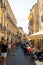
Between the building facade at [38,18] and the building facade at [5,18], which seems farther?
the building facade at [5,18]

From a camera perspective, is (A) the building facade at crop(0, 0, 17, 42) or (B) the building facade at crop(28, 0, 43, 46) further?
(A) the building facade at crop(0, 0, 17, 42)

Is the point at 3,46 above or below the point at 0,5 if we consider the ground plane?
below

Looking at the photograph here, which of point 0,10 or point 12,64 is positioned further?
point 0,10

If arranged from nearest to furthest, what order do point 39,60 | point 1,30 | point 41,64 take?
point 41,64, point 39,60, point 1,30

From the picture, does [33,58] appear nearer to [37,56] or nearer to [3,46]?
[37,56]

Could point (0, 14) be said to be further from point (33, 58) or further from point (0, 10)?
point (33, 58)

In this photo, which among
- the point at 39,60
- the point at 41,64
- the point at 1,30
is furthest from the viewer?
the point at 1,30

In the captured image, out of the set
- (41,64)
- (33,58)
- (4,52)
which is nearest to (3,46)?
(4,52)

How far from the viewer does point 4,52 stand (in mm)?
18078

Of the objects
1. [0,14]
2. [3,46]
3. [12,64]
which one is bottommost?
[12,64]

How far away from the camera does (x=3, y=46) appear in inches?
717

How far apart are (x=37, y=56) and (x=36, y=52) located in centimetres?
32

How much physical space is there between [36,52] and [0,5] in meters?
25.3

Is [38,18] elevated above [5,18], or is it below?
below
